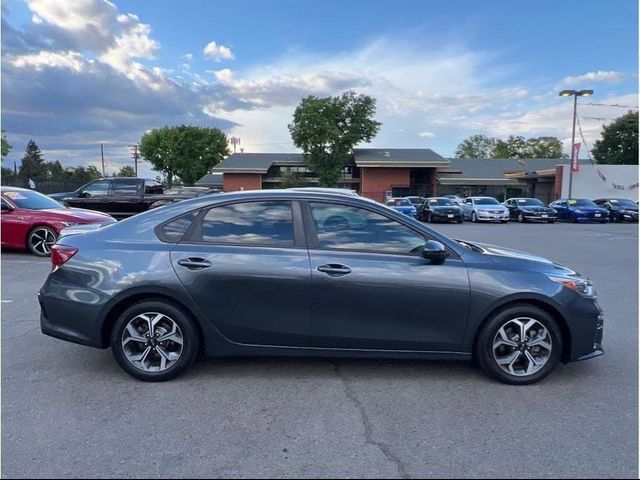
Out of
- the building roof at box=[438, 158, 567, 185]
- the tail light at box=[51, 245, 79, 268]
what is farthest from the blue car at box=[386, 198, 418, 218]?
the tail light at box=[51, 245, 79, 268]

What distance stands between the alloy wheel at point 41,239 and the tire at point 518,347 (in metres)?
9.13

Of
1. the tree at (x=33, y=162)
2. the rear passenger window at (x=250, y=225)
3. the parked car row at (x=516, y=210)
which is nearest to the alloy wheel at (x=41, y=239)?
the rear passenger window at (x=250, y=225)

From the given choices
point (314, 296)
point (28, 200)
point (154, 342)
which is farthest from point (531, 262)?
point (28, 200)

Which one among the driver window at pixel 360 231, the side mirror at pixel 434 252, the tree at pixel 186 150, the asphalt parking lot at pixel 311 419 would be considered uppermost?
the tree at pixel 186 150

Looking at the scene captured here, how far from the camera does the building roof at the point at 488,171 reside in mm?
48375

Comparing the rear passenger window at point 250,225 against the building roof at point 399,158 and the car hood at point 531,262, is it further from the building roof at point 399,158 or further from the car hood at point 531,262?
the building roof at point 399,158

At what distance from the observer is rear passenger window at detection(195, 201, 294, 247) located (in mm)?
3840

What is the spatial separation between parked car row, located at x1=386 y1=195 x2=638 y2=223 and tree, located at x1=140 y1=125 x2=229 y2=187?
42.6 metres

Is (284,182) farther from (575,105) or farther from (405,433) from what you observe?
(405,433)

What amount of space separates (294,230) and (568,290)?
7.61 ft

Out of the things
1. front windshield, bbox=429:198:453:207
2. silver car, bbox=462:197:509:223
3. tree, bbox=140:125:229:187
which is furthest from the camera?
tree, bbox=140:125:229:187

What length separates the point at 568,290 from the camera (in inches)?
149

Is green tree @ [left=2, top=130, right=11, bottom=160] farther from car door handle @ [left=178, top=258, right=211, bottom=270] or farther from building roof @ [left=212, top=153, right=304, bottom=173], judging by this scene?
car door handle @ [left=178, top=258, right=211, bottom=270]

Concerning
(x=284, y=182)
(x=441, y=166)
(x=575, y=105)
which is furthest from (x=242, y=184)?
(x=575, y=105)
